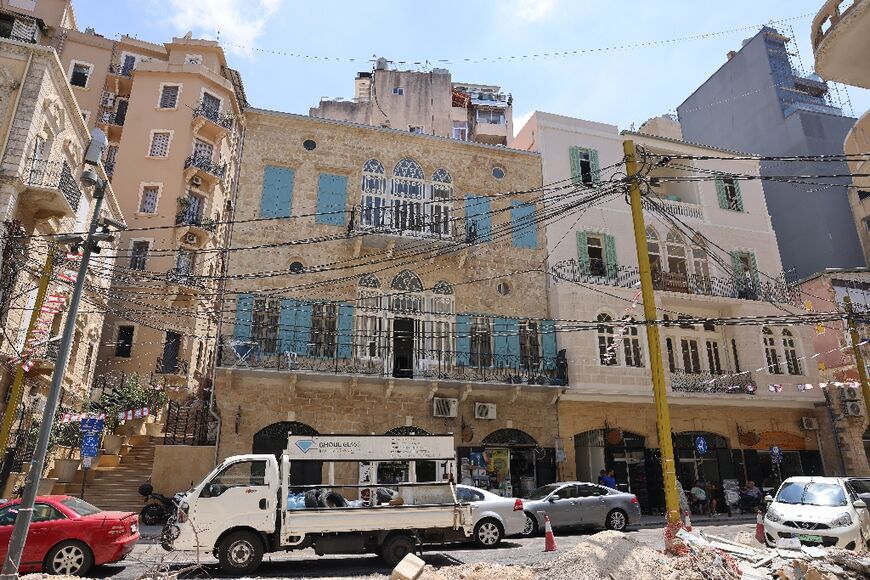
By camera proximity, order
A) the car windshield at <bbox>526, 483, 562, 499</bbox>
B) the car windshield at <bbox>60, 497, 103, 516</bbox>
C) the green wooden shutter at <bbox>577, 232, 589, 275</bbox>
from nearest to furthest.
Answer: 1. the car windshield at <bbox>60, 497, 103, 516</bbox>
2. the car windshield at <bbox>526, 483, 562, 499</bbox>
3. the green wooden shutter at <bbox>577, 232, 589, 275</bbox>

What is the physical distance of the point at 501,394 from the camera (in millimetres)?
20984

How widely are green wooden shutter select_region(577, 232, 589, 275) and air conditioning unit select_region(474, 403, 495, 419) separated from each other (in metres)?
6.84

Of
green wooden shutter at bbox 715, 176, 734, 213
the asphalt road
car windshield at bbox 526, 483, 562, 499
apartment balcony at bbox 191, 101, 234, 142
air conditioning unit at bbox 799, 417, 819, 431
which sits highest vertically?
apartment balcony at bbox 191, 101, 234, 142

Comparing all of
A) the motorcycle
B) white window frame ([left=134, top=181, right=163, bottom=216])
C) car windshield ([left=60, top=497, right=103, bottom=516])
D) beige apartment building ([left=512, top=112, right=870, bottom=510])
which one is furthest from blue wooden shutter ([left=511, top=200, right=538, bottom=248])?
white window frame ([left=134, top=181, right=163, bottom=216])

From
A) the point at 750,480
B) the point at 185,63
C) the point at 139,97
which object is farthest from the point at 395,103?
the point at 750,480

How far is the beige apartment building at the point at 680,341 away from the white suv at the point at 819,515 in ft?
28.1

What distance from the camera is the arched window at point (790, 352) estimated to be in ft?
81.1

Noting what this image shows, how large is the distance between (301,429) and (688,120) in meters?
35.5

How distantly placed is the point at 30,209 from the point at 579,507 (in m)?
19.6

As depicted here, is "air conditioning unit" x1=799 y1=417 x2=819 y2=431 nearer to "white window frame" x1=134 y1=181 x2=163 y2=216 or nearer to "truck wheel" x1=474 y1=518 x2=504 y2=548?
"truck wheel" x1=474 y1=518 x2=504 y2=548

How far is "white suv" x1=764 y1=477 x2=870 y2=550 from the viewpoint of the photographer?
11.3 metres

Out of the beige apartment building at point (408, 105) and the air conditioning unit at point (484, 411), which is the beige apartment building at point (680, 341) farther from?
the beige apartment building at point (408, 105)

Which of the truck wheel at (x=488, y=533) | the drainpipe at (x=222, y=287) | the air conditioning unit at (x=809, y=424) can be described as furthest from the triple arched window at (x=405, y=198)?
the air conditioning unit at (x=809, y=424)

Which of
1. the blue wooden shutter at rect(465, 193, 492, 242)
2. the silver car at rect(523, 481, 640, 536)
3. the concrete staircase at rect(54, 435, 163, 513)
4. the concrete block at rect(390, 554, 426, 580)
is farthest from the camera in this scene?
the blue wooden shutter at rect(465, 193, 492, 242)
